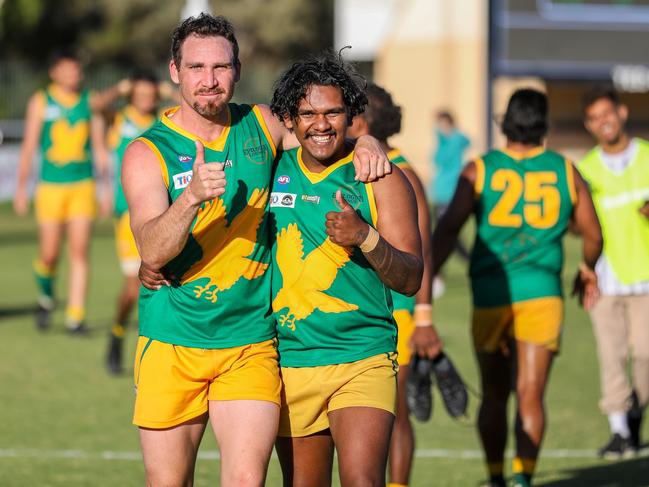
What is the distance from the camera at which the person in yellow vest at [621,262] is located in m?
8.91

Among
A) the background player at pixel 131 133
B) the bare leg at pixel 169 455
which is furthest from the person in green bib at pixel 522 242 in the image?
the background player at pixel 131 133

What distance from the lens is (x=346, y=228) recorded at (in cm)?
488

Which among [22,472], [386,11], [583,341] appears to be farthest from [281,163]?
[386,11]

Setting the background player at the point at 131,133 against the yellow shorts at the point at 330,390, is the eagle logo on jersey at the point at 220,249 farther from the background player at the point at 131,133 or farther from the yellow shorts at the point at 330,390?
the background player at the point at 131,133

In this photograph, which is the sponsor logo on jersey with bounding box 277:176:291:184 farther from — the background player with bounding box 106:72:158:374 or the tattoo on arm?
the background player with bounding box 106:72:158:374

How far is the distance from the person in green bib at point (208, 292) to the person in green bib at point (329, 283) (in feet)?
0.28

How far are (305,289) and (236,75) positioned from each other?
2.97 ft

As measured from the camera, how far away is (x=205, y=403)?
206 inches

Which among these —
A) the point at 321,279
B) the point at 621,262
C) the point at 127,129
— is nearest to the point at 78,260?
the point at 127,129

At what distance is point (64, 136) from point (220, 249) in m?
8.67

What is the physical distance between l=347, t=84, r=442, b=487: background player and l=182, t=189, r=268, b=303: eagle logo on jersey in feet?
4.70

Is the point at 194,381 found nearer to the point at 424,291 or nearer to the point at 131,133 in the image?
the point at 424,291

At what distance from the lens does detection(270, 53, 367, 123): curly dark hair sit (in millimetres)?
5242

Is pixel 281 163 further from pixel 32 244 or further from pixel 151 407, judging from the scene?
pixel 32 244
